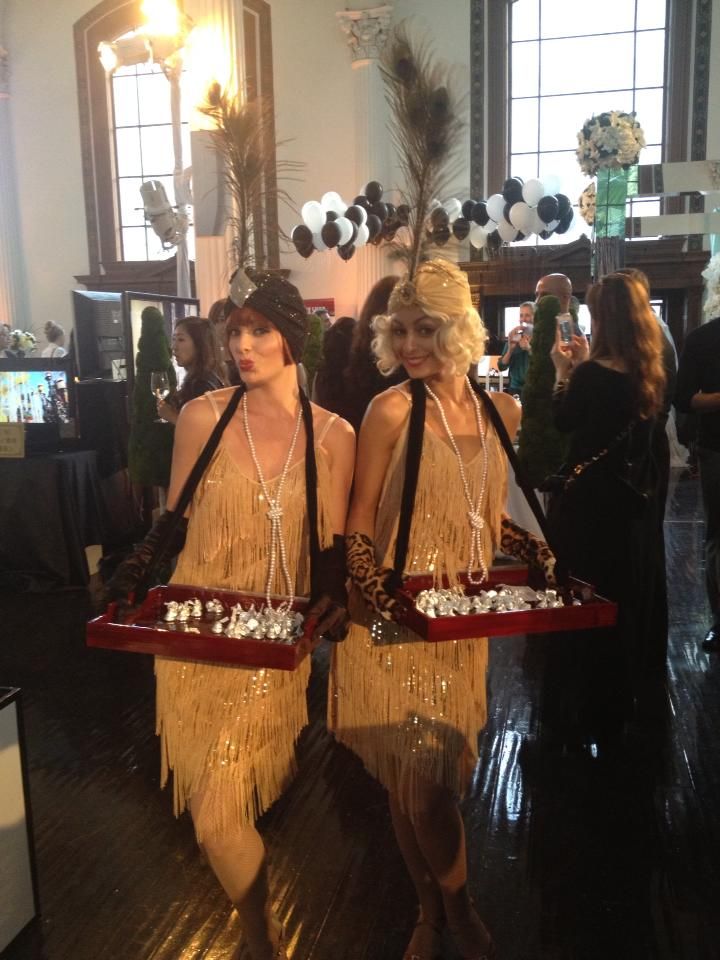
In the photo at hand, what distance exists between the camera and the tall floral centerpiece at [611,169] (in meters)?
5.62

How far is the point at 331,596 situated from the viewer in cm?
159

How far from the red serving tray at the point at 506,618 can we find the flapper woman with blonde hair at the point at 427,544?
0.28 ft

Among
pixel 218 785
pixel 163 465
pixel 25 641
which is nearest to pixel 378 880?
pixel 218 785

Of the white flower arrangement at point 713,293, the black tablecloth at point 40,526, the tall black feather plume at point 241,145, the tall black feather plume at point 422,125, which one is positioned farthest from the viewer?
the black tablecloth at point 40,526

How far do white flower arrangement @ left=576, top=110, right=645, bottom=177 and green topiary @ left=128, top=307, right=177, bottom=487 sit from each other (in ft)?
10.7

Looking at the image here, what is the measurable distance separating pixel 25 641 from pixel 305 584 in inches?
114

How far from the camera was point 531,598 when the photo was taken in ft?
5.58

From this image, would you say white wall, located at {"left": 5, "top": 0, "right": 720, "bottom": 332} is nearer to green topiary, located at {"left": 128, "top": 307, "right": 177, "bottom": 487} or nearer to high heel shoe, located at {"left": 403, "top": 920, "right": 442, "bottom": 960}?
green topiary, located at {"left": 128, "top": 307, "right": 177, "bottom": 487}

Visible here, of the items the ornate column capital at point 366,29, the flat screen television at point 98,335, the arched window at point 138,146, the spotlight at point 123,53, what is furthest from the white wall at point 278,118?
the flat screen television at point 98,335

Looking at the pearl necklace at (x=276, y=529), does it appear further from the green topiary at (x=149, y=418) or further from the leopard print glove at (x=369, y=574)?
the green topiary at (x=149, y=418)

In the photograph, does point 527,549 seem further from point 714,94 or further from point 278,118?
point 278,118

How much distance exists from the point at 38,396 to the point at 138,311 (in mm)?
950

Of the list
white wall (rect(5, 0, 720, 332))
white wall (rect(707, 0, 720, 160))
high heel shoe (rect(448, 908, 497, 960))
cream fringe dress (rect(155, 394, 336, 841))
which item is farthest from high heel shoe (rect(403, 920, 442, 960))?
white wall (rect(707, 0, 720, 160))

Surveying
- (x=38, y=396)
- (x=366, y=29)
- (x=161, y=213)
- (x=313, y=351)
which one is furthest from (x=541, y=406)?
(x=366, y=29)
